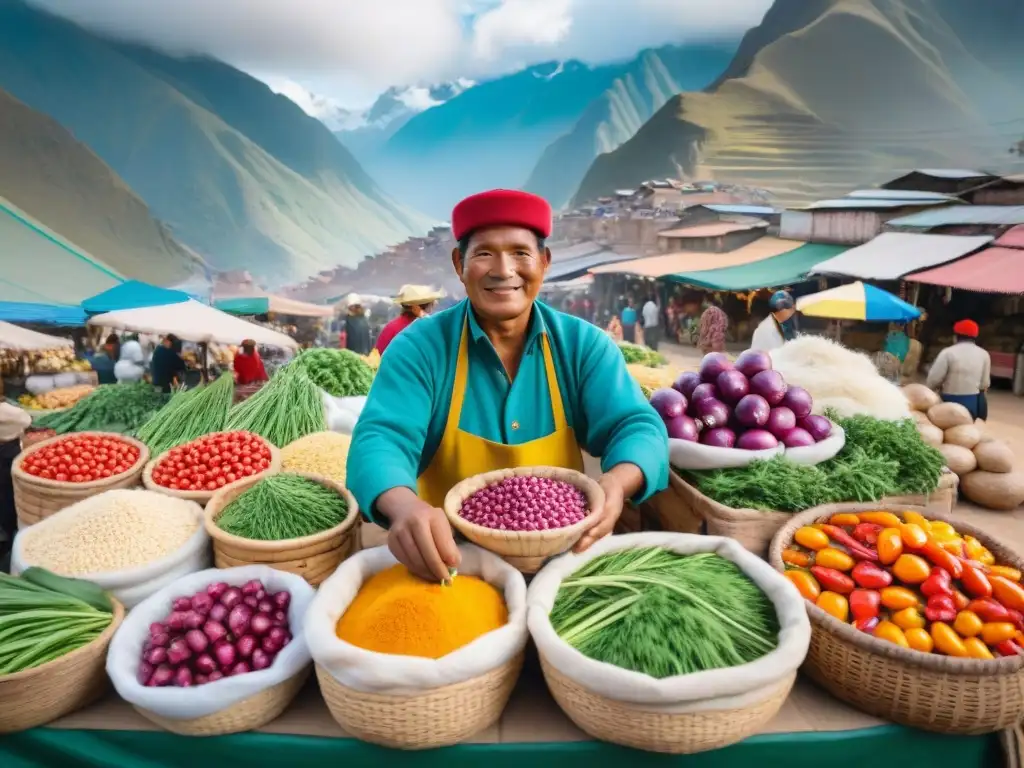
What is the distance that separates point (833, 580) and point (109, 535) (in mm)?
1841

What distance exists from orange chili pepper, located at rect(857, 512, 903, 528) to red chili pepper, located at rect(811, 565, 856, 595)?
0.25 meters

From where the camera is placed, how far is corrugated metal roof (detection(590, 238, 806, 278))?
A: 48.8 ft

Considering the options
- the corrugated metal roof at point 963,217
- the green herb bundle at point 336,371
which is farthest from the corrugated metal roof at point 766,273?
the green herb bundle at point 336,371

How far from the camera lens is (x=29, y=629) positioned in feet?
4.33

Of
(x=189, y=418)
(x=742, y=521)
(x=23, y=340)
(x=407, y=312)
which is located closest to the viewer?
(x=742, y=521)

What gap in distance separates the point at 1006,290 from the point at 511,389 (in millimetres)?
9898

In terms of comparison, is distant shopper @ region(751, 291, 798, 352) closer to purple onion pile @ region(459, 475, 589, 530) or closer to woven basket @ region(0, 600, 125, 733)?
purple onion pile @ region(459, 475, 589, 530)

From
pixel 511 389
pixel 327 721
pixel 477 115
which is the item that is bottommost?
pixel 327 721

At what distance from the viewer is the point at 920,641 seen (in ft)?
4.14

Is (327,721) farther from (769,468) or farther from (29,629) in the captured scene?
(769,468)

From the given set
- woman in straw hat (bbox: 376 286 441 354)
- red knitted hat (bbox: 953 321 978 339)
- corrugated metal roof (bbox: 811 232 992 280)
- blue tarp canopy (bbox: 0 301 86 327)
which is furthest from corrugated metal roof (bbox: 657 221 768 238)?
blue tarp canopy (bbox: 0 301 86 327)

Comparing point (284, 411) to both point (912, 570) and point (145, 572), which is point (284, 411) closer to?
point (145, 572)

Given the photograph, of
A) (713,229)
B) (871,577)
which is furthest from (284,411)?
(713,229)

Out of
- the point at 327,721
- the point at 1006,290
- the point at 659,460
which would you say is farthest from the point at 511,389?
the point at 1006,290
